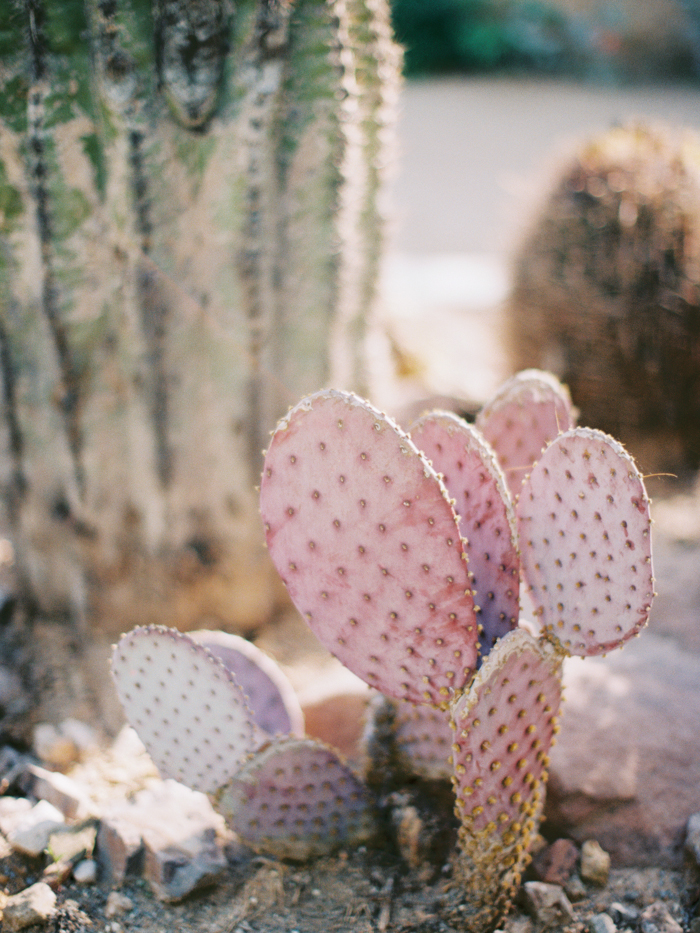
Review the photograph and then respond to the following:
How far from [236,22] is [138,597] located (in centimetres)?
167

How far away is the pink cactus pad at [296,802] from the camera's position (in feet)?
5.34

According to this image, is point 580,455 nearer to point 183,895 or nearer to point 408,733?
point 408,733

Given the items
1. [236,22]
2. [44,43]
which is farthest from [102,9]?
[236,22]

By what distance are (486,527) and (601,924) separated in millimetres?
784

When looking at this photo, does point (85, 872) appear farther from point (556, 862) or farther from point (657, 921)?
point (657, 921)

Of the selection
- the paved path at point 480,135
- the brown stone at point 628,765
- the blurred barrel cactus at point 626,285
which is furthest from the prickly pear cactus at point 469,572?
the paved path at point 480,135

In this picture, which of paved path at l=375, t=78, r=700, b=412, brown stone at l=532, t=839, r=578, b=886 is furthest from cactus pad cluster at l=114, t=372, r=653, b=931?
paved path at l=375, t=78, r=700, b=412

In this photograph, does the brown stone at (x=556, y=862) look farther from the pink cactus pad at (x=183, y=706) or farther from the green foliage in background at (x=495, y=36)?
the green foliage in background at (x=495, y=36)

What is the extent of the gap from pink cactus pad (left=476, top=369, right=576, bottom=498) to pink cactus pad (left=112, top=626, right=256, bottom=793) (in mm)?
777

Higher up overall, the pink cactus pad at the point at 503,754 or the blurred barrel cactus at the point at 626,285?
the blurred barrel cactus at the point at 626,285

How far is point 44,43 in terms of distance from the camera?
6.37ft

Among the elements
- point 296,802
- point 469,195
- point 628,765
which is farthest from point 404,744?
point 469,195

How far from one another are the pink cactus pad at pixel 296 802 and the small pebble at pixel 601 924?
47 cm

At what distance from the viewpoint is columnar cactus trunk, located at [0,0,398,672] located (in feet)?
6.64
